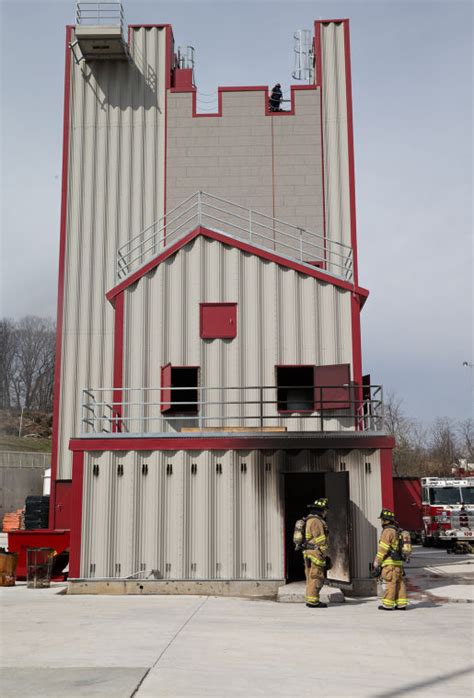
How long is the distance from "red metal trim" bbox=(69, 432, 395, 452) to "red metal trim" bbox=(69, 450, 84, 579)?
333 millimetres

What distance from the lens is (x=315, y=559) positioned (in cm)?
1341

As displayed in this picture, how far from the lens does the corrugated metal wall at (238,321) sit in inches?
716

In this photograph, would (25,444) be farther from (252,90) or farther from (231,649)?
(231,649)

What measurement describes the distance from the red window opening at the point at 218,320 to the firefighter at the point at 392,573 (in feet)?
22.9

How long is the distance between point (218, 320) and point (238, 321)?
1.67ft

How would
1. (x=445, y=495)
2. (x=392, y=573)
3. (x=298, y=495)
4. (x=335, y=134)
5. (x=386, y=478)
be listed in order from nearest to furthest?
(x=392, y=573) → (x=386, y=478) → (x=298, y=495) → (x=335, y=134) → (x=445, y=495)

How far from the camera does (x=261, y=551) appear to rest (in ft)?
50.0

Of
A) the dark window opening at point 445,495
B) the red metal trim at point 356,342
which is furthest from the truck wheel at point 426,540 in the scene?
the red metal trim at point 356,342

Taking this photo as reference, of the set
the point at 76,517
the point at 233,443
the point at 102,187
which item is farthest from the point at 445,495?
the point at 76,517

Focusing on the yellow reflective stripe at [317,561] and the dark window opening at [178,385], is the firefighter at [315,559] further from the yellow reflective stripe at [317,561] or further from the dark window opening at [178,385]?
the dark window opening at [178,385]

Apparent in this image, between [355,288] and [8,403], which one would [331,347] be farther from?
[8,403]

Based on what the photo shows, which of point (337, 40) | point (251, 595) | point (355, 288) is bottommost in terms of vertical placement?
point (251, 595)

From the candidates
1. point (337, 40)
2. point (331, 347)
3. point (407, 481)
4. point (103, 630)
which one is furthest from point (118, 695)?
point (337, 40)

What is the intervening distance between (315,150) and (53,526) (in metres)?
15.2
